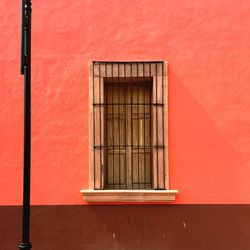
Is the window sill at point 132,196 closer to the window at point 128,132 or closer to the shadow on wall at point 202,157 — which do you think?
the window at point 128,132

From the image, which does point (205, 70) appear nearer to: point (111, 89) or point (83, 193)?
point (111, 89)

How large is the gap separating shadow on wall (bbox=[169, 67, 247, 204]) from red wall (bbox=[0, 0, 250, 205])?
0.05ft

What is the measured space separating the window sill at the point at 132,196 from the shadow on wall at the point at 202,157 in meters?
0.16

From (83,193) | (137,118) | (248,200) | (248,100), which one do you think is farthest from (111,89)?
(248,200)

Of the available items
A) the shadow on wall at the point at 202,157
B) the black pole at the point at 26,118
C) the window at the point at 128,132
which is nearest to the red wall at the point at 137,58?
the shadow on wall at the point at 202,157

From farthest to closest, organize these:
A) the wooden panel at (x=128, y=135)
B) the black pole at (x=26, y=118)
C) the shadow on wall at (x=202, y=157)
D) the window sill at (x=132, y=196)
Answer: the wooden panel at (x=128, y=135)
the shadow on wall at (x=202, y=157)
the window sill at (x=132, y=196)
the black pole at (x=26, y=118)

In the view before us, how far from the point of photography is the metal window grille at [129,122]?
20.0 feet

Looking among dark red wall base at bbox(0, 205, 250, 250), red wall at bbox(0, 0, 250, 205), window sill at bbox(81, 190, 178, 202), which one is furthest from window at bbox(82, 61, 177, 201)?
dark red wall base at bbox(0, 205, 250, 250)

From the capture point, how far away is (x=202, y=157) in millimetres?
6098

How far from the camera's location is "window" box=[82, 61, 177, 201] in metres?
6.03

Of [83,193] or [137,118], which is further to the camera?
[137,118]

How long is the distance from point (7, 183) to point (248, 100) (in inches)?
144

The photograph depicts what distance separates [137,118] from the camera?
6.37 meters

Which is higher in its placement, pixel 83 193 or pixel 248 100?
pixel 248 100
